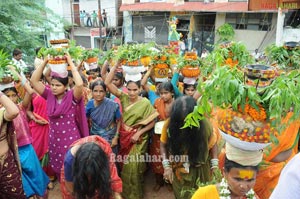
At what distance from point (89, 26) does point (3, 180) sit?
19.6 m

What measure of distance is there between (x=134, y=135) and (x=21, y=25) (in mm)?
7543

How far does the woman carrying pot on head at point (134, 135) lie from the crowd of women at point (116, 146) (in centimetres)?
1

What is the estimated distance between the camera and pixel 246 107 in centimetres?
181

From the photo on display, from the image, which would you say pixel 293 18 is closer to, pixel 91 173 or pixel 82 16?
pixel 82 16

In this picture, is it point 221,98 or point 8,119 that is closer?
point 221,98

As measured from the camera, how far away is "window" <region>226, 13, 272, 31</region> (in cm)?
1583

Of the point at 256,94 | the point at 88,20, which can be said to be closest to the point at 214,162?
the point at 256,94

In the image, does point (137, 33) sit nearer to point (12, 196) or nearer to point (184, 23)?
point (184, 23)

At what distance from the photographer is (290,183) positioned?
3.51 ft

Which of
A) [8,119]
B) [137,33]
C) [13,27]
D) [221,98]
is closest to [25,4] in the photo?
[13,27]

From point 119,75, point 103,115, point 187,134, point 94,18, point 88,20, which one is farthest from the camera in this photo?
point 88,20

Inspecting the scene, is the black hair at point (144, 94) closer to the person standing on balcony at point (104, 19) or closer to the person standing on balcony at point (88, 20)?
the person standing on balcony at point (104, 19)

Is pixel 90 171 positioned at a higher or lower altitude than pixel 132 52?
lower

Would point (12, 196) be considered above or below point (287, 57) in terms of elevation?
below
